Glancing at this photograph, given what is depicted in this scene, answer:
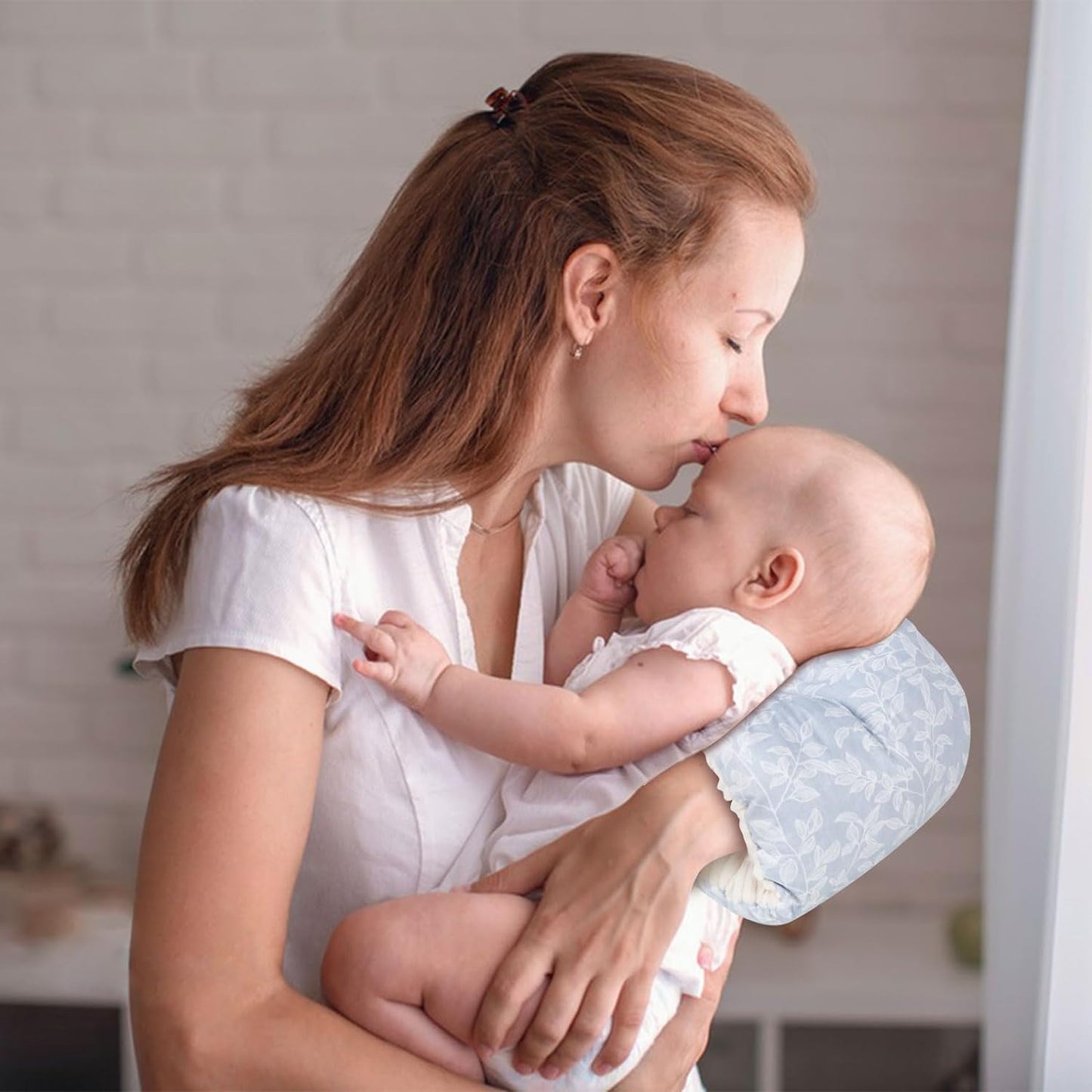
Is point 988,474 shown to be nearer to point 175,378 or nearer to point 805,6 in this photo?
point 805,6

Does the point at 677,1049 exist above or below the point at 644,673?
below

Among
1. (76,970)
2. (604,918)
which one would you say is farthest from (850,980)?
(604,918)

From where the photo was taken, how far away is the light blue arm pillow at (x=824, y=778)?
4.17 feet

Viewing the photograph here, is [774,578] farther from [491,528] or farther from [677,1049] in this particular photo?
[677,1049]

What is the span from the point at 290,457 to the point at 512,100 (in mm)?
415

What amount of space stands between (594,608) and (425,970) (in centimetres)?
42

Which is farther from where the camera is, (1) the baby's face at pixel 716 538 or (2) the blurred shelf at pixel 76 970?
(2) the blurred shelf at pixel 76 970

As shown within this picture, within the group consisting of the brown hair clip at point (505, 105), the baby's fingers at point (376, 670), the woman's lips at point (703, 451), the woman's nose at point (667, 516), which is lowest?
the baby's fingers at point (376, 670)

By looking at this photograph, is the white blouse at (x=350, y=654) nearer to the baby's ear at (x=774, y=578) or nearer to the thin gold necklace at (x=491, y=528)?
the thin gold necklace at (x=491, y=528)

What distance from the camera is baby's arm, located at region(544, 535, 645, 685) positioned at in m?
1.49

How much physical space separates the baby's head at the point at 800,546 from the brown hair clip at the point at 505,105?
1.26 feet

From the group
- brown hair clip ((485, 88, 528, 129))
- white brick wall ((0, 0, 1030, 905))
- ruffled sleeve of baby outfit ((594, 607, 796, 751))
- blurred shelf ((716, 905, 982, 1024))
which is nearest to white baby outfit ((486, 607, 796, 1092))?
ruffled sleeve of baby outfit ((594, 607, 796, 751))

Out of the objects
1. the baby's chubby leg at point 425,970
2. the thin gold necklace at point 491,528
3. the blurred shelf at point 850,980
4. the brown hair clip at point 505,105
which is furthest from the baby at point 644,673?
the blurred shelf at point 850,980

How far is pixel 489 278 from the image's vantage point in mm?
1365
